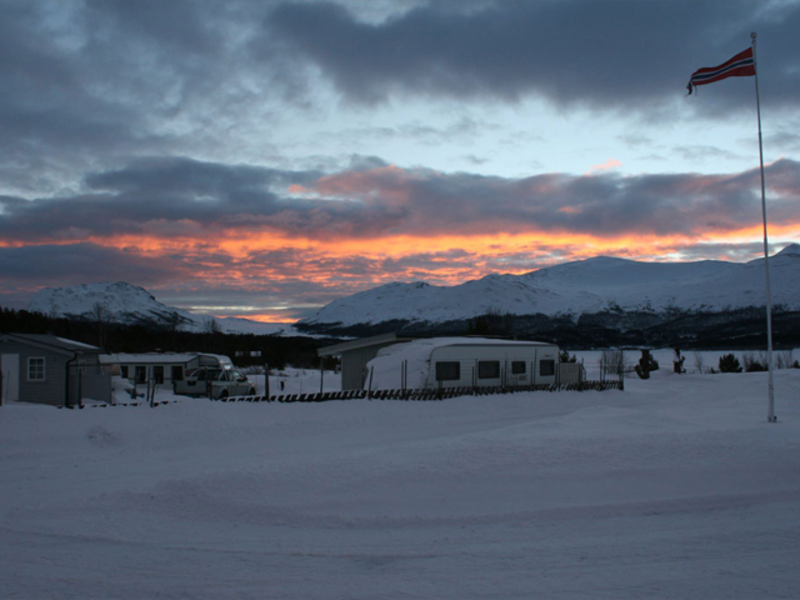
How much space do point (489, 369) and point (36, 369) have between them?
1957cm

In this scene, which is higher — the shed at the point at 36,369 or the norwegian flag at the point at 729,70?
the norwegian flag at the point at 729,70

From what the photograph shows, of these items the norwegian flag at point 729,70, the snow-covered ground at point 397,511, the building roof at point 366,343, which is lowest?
the snow-covered ground at point 397,511

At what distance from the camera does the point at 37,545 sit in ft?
26.3

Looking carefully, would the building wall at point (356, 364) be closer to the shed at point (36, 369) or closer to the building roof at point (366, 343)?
the building roof at point (366, 343)

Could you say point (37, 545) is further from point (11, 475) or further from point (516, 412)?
point (516, 412)

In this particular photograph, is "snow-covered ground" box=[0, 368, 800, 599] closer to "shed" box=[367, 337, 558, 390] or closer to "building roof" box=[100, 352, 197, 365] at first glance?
"shed" box=[367, 337, 558, 390]

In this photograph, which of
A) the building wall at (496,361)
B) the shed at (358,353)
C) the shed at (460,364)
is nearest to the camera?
the shed at (460,364)

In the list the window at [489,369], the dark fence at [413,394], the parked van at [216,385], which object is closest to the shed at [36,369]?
the dark fence at [413,394]

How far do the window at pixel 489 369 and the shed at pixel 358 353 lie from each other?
14.5 feet

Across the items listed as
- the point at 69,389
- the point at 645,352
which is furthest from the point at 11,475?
the point at 645,352

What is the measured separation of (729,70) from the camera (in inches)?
711

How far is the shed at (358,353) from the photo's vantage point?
32.6 metres

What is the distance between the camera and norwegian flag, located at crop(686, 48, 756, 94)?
58.6 ft

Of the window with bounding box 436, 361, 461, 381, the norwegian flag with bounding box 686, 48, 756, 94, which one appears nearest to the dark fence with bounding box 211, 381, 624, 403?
the window with bounding box 436, 361, 461, 381
